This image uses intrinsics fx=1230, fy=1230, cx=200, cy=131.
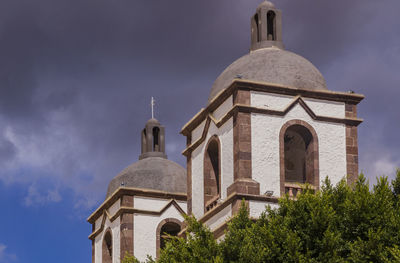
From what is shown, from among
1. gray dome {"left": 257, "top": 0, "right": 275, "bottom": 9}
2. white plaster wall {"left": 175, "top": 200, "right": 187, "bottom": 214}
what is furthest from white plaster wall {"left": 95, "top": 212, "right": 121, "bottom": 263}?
gray dome {"left": 257, "top": 0, "right": 275, "bottom": 9}

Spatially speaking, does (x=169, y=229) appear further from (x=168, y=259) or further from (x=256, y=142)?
(x=168, y=259)

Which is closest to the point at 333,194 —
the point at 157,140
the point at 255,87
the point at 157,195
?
the point at 255,87

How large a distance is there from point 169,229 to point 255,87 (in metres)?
12.0

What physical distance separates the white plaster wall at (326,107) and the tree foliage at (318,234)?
6.53 metres

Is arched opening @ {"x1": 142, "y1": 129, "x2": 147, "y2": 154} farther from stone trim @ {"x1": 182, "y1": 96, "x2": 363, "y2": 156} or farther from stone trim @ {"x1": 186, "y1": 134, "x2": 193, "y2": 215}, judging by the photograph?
stone trim @ {"x1": 182, "y1": 96, "x2": 363, "y2": 156}

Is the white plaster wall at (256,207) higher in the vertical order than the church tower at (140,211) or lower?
lower

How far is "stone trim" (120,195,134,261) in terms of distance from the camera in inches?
1982

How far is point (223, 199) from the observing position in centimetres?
4156

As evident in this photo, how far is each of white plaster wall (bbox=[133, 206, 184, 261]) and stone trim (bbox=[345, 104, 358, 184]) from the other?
36.9 ft

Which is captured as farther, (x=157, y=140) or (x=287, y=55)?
(x=157, y=140)

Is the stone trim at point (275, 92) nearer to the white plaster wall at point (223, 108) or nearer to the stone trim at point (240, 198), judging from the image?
the white plaster wall at point (223, 108)

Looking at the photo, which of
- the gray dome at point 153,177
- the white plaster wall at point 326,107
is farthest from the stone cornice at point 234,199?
the gray dome at point 153,177

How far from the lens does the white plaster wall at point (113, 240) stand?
51.0 metres

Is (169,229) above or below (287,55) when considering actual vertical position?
below
